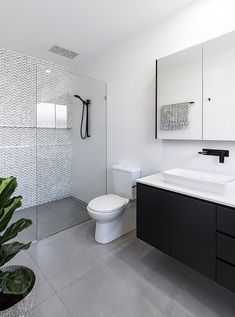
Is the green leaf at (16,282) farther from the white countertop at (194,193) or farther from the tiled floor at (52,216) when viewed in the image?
the tiled floor at (52,216)

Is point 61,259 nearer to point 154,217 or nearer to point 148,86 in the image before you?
point 154,217

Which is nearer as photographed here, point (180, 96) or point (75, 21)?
point (180, 96)

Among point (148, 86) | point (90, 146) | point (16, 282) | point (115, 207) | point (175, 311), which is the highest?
point (148, 86)

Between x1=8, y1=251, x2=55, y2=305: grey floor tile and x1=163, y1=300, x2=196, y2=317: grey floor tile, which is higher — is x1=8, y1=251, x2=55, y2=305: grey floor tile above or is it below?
above

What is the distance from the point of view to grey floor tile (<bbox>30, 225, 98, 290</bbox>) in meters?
1.66

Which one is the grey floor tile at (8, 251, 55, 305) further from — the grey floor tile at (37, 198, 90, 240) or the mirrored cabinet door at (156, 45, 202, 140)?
the mirrored cabinet door at (156, 45, 202, 140)

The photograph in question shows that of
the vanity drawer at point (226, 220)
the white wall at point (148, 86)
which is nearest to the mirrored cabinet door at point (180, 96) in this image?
the white wall at point (148, 86)

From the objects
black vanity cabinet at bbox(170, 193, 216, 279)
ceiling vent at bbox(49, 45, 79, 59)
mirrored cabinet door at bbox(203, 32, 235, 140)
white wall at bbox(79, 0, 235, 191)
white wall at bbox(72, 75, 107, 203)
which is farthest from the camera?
white wall at bbox(72, 75, 107, 203)

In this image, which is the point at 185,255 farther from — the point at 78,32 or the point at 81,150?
the point at 78,32

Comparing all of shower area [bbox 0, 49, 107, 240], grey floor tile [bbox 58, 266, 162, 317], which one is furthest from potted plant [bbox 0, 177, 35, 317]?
shower area [bbox 0, 49, 107, 240]

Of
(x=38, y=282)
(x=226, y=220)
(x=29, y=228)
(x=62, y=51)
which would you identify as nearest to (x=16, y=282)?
(x=38, y=282)

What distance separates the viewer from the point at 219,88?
5.36ft

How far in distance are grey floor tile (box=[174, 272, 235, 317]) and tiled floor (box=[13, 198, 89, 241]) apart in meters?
1.61

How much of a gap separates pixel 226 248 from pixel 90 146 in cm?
225
